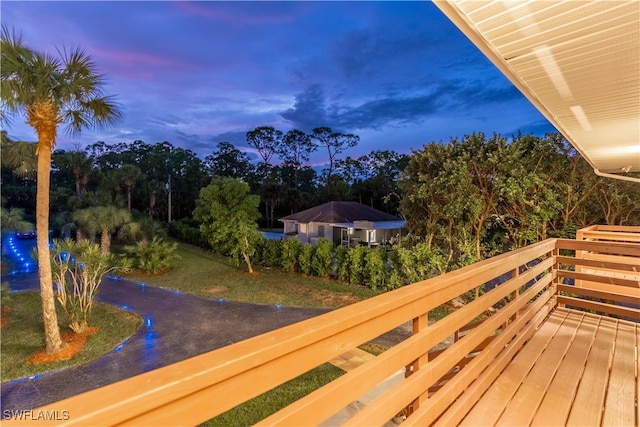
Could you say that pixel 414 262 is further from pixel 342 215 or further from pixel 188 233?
pixel 188 233

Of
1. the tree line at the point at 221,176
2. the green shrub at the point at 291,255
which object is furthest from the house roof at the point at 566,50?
the tree line at the point at 221,176

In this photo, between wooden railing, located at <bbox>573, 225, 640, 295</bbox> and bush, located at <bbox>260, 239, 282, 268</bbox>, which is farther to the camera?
bush, located at <bbox>260, 239, 282, 268</bbox>

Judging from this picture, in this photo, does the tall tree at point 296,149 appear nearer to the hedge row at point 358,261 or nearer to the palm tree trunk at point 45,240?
the hedge row at point 358,261

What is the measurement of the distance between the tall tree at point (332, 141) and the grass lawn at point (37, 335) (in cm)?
2650

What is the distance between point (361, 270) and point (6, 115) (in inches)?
354

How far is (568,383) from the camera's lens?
1888 millimetres

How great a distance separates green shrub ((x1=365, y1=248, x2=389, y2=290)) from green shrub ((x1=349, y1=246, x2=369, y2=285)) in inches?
10.5

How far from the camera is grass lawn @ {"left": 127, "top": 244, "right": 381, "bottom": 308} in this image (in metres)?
9.00

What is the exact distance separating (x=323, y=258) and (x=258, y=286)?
96.6 inches

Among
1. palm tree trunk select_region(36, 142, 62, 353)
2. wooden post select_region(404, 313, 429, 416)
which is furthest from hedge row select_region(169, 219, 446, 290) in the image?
palm tree trunk select_region(36, 142, 62, 353)

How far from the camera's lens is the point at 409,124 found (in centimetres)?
3719

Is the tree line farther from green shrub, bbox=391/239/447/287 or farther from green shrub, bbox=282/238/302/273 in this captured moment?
green shrub, bbox=391/239/447/287

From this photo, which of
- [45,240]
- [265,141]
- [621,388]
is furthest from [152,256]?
[265,141]

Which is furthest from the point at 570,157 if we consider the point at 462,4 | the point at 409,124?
the point at 409,124
